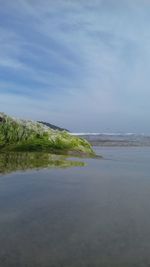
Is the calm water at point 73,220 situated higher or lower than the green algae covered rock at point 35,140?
lower

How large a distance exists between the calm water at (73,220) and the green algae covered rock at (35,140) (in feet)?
15.4

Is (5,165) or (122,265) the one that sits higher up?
(5,165)

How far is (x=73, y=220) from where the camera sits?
4.04 metres

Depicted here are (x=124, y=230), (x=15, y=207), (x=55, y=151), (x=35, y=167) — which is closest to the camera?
(x=124, y=230)

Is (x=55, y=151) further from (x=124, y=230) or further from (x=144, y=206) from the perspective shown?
(x=124, y=230)

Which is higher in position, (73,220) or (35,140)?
(35,140)

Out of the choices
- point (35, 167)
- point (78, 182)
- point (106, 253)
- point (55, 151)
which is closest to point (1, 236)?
point (106, 253)

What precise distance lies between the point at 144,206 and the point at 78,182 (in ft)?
6.17

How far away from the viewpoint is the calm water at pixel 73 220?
3.00 metres

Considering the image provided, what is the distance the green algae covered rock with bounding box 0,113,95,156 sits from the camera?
38.9 feet

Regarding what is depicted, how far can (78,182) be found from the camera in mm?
6438

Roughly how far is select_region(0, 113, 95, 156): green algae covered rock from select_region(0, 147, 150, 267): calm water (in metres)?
4.69

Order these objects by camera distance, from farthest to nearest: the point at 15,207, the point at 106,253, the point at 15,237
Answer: the point at 15,207, the point at 15,237, the point at 106,253

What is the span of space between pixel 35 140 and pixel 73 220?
827cm
